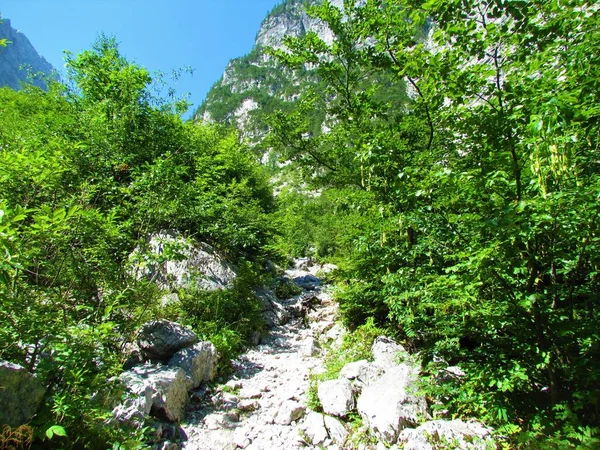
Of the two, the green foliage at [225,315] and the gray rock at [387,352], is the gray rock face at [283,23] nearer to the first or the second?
the green foliage at [225,315]

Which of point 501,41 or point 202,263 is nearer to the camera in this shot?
point 501,41

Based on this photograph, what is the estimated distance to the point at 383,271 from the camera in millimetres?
6848

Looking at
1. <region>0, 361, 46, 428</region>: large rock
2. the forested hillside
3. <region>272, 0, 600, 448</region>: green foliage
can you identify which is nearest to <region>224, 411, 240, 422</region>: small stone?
the forested hillside

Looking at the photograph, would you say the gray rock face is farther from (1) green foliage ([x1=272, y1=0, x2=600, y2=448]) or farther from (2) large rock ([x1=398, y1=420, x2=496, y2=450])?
(2) large rock ([x1=398, y1=420, x2=496, y2=450])

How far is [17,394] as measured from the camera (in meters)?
2.81

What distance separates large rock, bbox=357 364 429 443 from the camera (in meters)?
3.88

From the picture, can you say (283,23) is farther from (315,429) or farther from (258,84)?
(315,429)

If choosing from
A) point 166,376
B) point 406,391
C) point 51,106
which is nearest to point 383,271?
point 406,391

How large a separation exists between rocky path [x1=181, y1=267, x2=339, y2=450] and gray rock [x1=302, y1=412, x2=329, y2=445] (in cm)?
11

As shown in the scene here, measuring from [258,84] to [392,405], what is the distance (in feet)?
492

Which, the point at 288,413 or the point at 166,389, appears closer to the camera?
the point at 166,389

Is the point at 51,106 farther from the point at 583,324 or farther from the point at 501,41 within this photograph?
the point at 583,324

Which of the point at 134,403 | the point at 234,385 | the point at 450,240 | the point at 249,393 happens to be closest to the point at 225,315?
the point at 234,385

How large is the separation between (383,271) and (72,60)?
13609mm
